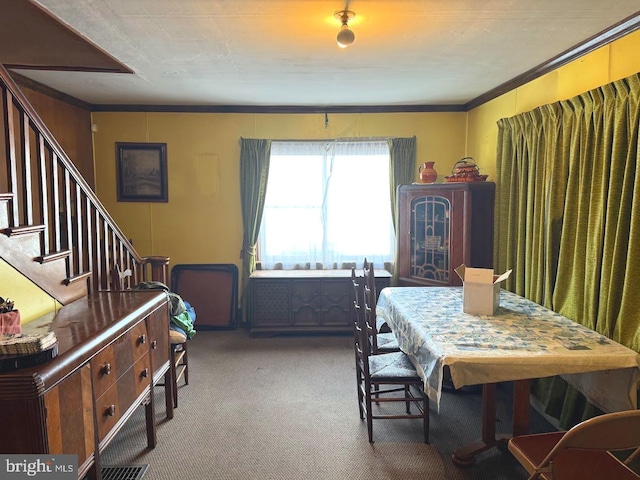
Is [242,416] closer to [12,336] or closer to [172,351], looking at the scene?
[172,351]

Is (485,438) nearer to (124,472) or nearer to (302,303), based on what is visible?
(124,472)

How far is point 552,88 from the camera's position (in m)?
3.02

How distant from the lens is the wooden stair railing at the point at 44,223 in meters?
1.94

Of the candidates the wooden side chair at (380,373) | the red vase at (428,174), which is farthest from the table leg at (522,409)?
the red vase at (428,174)

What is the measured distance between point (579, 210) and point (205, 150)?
142 inches

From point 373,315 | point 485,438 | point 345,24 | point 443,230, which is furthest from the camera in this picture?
point 443,230

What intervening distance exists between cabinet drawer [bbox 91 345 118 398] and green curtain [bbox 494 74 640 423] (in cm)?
254

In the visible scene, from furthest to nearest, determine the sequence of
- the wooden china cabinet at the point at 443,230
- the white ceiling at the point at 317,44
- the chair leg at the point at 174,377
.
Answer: the wooden china cabinet at the point at 443,230 < the chair leg at the point at 174,377 < the white ceiling at the point at 317,44

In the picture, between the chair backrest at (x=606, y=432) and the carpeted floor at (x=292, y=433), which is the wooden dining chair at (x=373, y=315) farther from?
the chair backrest at (x=606, y=432)

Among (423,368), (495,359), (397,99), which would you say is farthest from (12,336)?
(397,99)

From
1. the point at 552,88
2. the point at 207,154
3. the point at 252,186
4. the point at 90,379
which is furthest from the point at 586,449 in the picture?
the point at 207,154

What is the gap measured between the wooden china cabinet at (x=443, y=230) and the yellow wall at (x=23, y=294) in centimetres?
302

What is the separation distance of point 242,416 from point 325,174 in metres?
2.69

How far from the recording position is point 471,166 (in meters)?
→ 3.81
